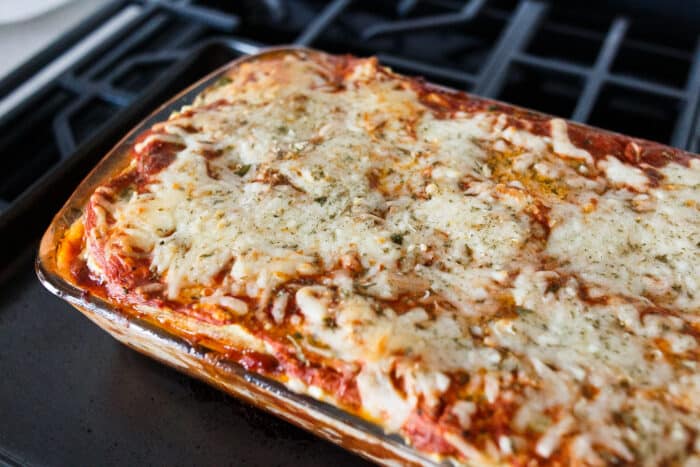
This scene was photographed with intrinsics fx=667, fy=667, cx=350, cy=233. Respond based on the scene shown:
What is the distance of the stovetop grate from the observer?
8.09 ft

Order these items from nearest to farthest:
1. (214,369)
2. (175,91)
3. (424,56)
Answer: (214,369), (175,91), (424,56)

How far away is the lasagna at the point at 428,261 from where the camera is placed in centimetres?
125

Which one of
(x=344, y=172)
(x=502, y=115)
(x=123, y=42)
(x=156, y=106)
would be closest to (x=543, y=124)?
(x=502, y=115)

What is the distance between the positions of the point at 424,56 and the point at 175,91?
44.5 inches

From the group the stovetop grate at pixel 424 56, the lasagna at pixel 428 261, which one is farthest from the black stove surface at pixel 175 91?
the lasagna at pixel 428 261

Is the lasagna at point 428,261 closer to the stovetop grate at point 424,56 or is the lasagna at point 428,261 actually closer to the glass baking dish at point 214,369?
the glass baking dish at point 214,369

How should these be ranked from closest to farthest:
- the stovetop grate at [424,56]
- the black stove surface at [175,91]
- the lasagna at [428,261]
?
1. the lasagna at [428,261]
2. the black stove surface at [175,91]
3. the stovetop grate at [424,56]

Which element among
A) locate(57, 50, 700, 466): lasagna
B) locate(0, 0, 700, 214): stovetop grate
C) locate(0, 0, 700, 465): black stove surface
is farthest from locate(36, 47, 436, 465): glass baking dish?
locate(0, 0, 700, 214): stovetop grate

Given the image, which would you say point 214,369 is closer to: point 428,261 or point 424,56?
point 428,261

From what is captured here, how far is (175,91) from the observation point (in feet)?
8.32

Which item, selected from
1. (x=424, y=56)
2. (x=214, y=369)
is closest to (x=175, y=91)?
(x=424, y=56)

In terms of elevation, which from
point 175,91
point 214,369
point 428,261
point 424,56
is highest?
point 424,56

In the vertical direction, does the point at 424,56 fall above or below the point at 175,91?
above

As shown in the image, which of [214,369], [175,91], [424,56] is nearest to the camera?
[214,369]
